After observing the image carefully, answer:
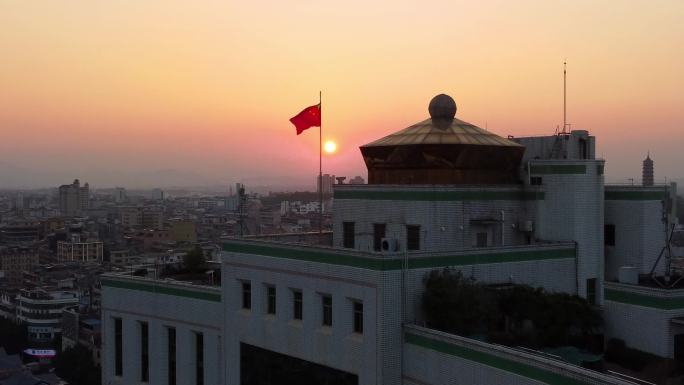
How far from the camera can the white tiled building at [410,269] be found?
22.5m

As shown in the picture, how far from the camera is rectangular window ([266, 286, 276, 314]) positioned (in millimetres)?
26797

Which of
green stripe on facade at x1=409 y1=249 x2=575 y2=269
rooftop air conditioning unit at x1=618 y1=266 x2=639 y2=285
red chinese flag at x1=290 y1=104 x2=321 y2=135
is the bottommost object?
rooftop air conditioning unit at x1=618 y1=266 x2=639 y2=285

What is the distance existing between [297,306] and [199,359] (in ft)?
24.3

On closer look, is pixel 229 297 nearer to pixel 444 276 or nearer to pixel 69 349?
pixel 444 276

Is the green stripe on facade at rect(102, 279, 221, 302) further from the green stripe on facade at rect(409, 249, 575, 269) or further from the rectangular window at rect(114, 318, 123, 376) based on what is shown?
the green stripe on facade at rect(409, 249, 575, 269)

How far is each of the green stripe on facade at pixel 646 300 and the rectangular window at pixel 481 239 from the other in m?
4.49

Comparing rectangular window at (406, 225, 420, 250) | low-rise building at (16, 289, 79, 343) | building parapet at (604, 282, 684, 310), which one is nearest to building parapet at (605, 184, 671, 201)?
building parapet at (604, 282, 684, 310)

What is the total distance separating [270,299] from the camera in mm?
27031

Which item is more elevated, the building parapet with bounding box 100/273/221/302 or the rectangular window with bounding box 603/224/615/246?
the rectangular window with bounding box 603/224/615/246

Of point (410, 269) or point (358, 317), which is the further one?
point (358, 317)

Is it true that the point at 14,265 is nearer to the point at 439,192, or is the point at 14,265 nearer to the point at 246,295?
the point at 246,295

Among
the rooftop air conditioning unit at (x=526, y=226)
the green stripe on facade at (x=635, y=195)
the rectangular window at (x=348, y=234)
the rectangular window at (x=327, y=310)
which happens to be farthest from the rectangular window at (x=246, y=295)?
the green stripe on facade at (x=635, y=195)

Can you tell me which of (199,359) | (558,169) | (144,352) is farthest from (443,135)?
(144,352)

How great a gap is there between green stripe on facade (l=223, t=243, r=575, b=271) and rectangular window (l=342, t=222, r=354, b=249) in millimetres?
3829
